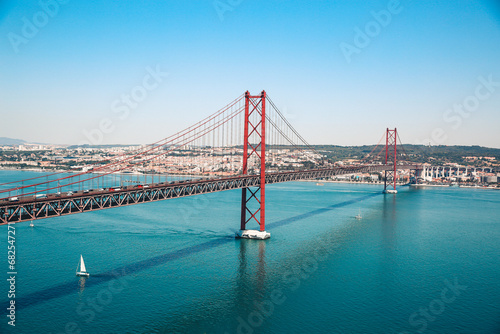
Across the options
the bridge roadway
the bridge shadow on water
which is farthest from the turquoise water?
the bridge roadway

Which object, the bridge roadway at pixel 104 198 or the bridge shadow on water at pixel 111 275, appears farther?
the bridge shadow on water at pixel 111 275

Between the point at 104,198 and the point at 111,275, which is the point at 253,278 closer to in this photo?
the point at 111,275

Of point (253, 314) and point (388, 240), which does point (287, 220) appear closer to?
point (388, 240)

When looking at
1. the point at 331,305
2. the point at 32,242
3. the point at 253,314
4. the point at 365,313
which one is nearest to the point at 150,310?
the point at 253,314

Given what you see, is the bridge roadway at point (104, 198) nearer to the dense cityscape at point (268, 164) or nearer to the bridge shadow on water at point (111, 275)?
the bridge shadow on water at point (111, 275)

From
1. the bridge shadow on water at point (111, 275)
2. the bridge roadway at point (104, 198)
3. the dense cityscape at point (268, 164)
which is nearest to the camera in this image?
the bridge roadway at point (104, 198)

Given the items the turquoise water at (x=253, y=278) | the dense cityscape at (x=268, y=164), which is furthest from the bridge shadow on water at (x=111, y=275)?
the dense cityscape at (x=268, y=164)

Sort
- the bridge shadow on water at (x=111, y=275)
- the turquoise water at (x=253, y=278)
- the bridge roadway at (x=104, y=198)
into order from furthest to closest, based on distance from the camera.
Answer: the bridge shadow on water at (x=111, y=275), the turquoise water at (x=253, y=278), the bridge roadway at (x=104, y=198)

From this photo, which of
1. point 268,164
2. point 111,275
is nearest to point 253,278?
point 111,275
